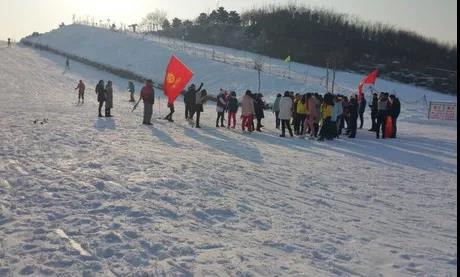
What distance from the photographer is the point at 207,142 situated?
14.7 m

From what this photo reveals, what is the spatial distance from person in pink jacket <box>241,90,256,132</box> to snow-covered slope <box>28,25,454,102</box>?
24860mm

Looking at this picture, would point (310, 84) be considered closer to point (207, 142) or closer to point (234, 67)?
point (234, 67)

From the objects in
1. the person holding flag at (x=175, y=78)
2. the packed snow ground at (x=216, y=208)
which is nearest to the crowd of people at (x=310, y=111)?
the person holding flag at (x=175, y=78)

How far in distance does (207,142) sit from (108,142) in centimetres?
290

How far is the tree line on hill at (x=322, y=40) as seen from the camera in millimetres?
71500

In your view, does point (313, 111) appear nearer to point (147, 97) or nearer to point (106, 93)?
point (147, 97)

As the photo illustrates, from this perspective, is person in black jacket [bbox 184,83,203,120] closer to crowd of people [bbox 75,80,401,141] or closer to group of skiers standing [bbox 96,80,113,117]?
crowd of people [bbox 75,80,401,141]

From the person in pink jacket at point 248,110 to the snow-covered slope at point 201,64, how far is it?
979 inches

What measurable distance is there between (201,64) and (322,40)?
32.0 metres

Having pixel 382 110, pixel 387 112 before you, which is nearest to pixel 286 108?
pixel 382 110

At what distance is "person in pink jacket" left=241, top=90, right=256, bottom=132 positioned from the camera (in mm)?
17266

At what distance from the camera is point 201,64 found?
2217 inches

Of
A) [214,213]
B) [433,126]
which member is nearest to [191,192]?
[214,213]

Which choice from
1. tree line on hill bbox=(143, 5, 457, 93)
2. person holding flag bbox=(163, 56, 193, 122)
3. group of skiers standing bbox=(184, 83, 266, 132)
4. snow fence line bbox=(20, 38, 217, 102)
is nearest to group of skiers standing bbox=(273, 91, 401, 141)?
group of skiers standing bbox=(184, 83, 266, 132)
